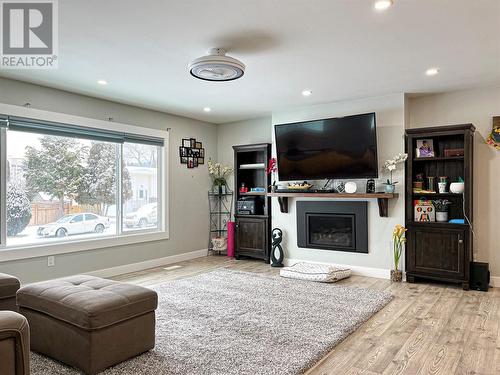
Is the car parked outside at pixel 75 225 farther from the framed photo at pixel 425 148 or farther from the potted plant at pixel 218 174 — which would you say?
the framed photo at pixel 425 148

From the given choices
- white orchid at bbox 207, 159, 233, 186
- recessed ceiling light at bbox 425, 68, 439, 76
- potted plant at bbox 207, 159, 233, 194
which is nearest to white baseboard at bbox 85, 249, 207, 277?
potted plant at bbox 207, 159, 233, 194

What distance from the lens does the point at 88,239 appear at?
481cm

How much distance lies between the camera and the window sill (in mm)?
4051

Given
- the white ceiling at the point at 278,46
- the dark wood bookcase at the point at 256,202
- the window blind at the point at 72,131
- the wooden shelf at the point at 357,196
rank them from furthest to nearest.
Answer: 1. the dark wood bookcase at the point at 256,202
2. the wooden shelf at the point at 357,196
3. the window blind at the point at 72,131
4. the white ceiling at the point at 278,46

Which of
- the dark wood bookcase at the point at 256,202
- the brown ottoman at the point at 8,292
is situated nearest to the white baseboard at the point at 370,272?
the dark wood bookcase at the point at 256,202

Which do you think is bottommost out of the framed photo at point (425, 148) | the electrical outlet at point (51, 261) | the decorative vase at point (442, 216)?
the electrical outlet at point (51, 261)

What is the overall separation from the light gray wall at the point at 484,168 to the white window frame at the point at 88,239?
4346 millimetres

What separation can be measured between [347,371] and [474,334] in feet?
4.49

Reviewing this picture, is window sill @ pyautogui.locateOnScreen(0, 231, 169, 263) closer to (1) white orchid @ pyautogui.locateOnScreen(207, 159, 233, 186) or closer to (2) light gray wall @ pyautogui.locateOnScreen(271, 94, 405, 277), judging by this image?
(1) white orchid @ pyautogui.locateOnScreen(207, 159, 233, 186)

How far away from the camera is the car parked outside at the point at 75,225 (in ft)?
14.8

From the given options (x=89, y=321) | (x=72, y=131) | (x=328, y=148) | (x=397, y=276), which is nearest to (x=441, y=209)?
(x=397, y=276)

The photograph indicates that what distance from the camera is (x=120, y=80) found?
4168 millimetres

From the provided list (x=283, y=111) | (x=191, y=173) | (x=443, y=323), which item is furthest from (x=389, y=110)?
(x=191, y=173)

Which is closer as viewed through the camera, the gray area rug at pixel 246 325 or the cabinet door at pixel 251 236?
the gray area rug at pixel 246 325
